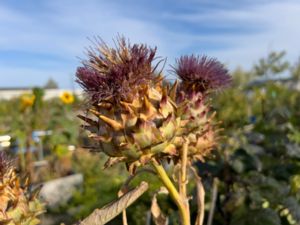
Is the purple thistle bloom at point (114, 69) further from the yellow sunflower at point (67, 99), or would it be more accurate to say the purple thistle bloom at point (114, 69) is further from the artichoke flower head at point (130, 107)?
the yellow sunflower at point (67, 99)

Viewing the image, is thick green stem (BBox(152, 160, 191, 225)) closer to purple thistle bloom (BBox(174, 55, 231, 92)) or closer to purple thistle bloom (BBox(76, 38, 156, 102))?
purple thistle bloom (BBox(76, 38, 156, 102))

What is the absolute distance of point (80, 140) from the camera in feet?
17.5

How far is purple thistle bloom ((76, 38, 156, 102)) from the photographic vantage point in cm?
86

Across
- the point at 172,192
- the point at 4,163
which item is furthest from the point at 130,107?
the point at 4,163

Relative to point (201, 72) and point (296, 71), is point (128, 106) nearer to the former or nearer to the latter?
point (201, 72)

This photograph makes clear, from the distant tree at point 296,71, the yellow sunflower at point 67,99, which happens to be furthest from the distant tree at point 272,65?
the yellow sunflower at point 67,99

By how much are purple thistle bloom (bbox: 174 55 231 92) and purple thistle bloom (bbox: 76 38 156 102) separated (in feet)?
1.03

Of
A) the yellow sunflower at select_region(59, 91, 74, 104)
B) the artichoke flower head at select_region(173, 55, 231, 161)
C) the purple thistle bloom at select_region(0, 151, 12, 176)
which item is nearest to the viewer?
the purple thistle bloom at select_region(0, 151, 12, 176)

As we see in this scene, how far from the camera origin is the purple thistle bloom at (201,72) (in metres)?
1.19

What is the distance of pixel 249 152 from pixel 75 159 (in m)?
3.27

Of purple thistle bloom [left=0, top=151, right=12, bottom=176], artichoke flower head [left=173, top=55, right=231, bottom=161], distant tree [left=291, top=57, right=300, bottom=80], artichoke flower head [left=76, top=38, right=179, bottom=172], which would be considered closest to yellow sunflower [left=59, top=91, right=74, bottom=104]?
artichoke flower head [left=173, top=55, right=231, bottom=161]

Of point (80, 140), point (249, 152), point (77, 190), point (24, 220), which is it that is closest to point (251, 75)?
point (80, 140)

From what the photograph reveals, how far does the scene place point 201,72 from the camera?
1.20 metres

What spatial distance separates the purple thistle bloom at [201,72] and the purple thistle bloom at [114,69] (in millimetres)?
313
